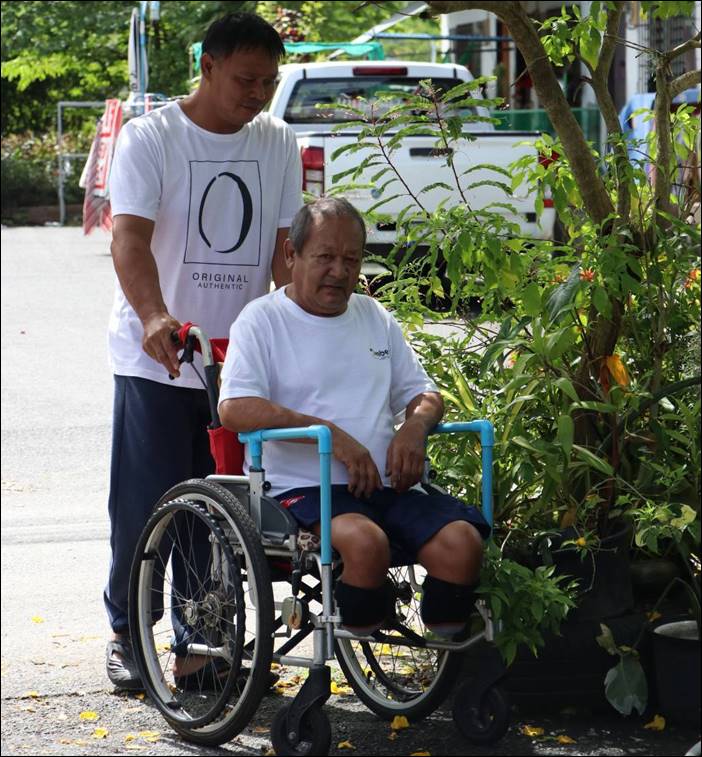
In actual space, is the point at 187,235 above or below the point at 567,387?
above

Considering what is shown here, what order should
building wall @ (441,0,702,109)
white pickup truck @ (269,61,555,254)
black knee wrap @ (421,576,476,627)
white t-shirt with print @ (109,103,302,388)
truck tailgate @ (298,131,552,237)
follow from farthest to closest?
building wall @ (441,0,702,109)
white pickup truck @ (269,61,555,254)
truck tailgate @ (298,131,552,237)
white t-shirt with print @ (109,103,302,388)
black knee wrap @ (421,576,476,627)

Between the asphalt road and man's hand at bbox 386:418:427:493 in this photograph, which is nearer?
man's hand at bbox 386:418:427:493

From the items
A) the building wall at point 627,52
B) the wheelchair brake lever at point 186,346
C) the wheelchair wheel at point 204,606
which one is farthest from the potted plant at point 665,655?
the building wall at point 627,52

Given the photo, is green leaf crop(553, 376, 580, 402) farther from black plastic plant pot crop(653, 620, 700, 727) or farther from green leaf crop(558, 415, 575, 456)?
black plastic plant pot crop(653, 620, 700, 727)

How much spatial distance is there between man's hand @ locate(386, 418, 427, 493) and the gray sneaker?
3.58ft

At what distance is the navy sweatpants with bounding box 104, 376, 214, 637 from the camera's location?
4695mm

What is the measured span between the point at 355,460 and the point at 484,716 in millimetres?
759

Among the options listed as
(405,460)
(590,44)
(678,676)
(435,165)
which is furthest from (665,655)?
(435,165)

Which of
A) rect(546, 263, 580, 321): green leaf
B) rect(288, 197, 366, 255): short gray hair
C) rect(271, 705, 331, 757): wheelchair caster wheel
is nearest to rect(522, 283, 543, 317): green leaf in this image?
rect(546, 263, 580, 321): green leaf

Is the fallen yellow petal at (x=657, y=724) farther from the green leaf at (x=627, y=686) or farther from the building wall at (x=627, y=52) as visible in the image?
the building wall at (x=627, y=52)

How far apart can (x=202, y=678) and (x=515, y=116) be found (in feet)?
52.1

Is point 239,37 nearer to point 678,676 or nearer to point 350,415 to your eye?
point 350,415

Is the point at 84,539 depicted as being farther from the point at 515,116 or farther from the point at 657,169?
the point at 515,116

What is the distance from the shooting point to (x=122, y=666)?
15.5 ft
